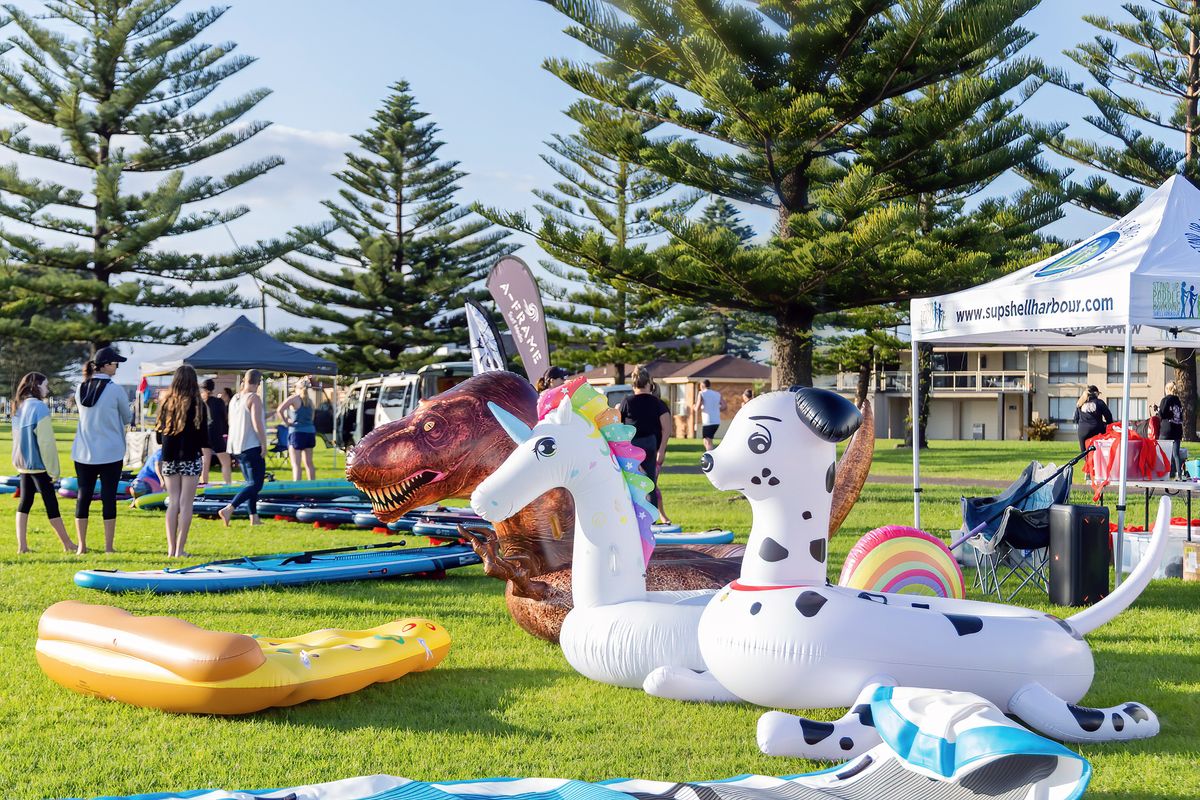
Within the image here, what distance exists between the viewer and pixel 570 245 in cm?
1392

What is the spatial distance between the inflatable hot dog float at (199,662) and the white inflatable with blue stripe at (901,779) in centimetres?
93

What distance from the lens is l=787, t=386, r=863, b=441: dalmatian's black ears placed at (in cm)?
353

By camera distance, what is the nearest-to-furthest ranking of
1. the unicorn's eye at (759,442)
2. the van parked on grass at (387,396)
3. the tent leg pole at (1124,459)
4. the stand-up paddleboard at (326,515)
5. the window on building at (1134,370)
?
1. the unicorn's eye at (759,442)
2. the tent leg pole at (1124,459)
3. the stand-up paddleboard at (326,515)
4. the van parked on grass at (387,396)
5. the window on building at (1134,370)

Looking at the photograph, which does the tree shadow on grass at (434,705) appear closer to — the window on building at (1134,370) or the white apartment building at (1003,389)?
the white apartment building at (1003,389)

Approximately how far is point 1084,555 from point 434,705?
3.93 m

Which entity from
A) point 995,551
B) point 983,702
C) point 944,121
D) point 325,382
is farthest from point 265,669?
point 325,382

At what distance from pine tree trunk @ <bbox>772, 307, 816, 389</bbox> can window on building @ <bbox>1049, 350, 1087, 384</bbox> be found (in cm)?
3342

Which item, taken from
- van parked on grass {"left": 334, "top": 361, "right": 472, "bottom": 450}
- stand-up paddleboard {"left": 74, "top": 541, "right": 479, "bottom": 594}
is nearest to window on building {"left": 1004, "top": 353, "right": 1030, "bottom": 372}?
van parked on grass {"left": 334, "top": 361, "right": 472, "bottom": 450}

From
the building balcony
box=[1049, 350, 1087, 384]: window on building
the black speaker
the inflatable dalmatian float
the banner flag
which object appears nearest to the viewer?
the inflatable dalmatian float

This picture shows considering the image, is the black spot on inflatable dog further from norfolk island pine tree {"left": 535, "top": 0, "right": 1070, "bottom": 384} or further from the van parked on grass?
the van parked on grass

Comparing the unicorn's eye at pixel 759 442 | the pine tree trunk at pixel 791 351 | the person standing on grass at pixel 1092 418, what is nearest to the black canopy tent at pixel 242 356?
the pine tree trunk at pixel 791 351

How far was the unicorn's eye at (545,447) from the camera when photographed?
13.5ft

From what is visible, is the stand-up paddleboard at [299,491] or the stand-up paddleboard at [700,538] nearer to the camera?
the stand-up paddleboard at [700,538]

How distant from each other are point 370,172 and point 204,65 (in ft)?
24.8
